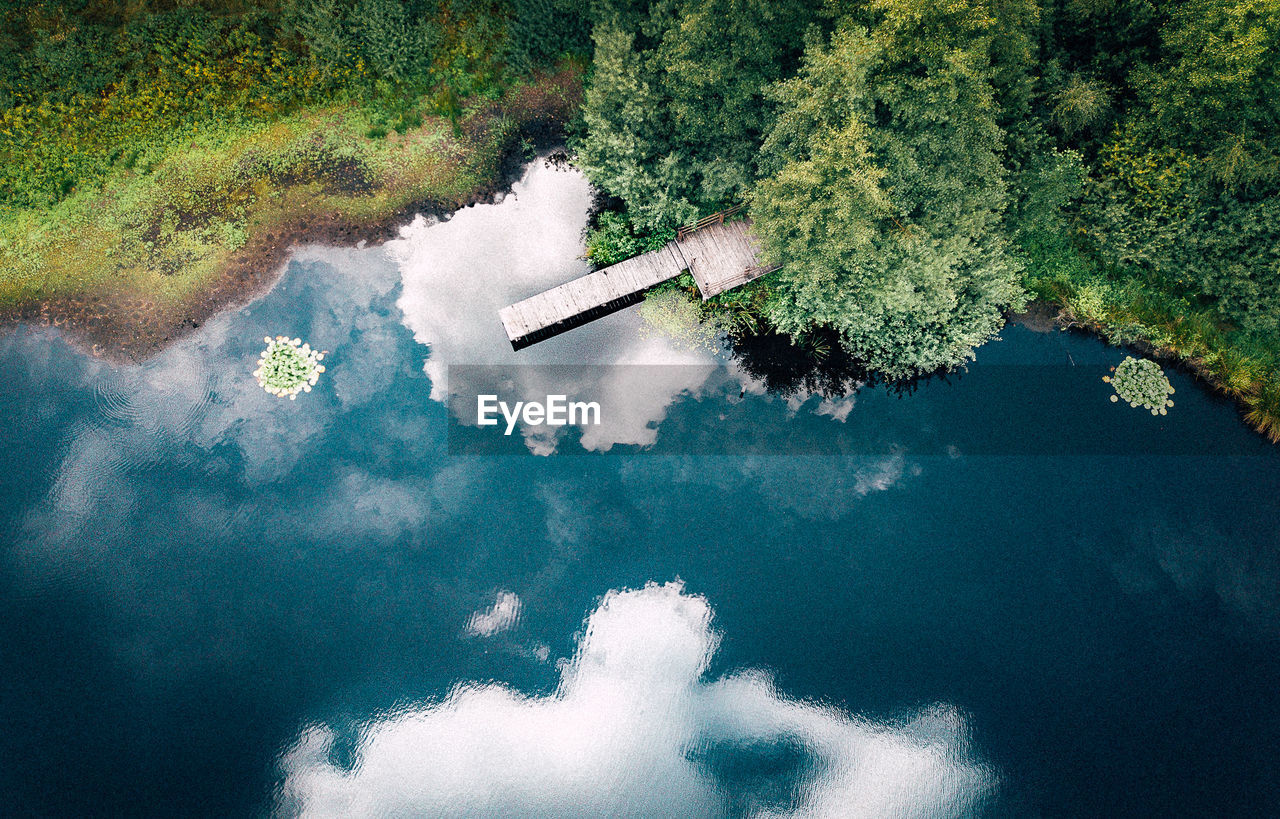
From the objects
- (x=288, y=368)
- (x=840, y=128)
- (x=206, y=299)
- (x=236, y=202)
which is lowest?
(x=840, y=128)

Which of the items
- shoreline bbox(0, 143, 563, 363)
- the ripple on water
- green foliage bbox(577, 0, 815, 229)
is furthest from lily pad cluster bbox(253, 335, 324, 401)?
green foliage bbox(577, 0, 815, 229)

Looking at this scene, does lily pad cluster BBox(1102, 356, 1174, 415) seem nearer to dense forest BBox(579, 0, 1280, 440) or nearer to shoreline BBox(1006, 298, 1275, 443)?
shoreline BBox(1006, 298, 1275, 443)

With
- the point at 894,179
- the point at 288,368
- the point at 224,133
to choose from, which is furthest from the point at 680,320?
the point at 224,133

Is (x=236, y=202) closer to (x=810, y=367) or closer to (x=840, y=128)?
(x=840, y=128)

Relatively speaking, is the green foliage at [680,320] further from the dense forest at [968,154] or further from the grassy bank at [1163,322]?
the grassy bank at [1163,322]

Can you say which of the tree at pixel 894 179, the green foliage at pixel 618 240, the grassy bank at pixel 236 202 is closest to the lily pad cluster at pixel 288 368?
the grassy bank at pixel 236 202
